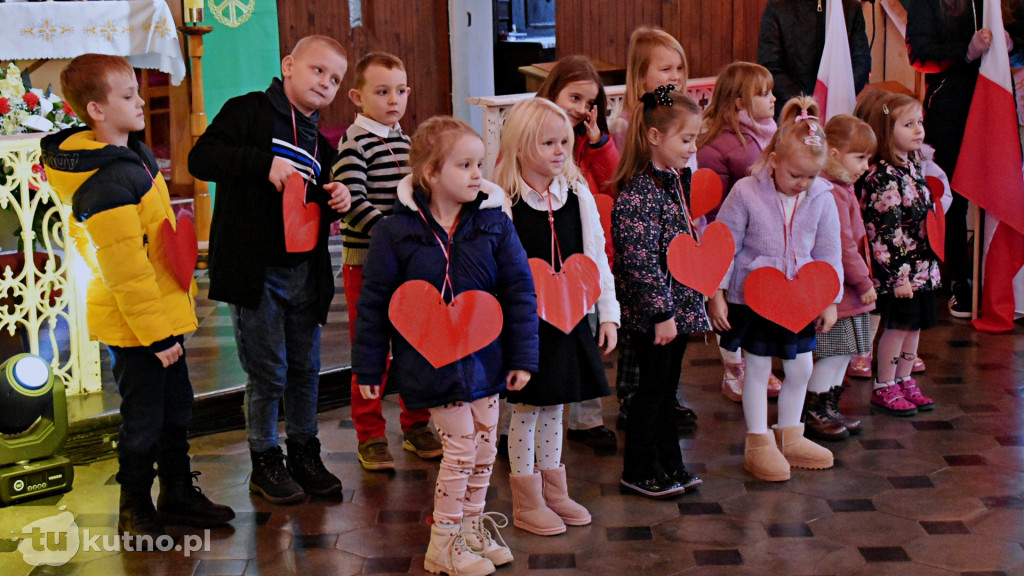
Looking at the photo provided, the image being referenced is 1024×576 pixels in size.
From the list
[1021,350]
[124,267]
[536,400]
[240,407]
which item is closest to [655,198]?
[536,400]

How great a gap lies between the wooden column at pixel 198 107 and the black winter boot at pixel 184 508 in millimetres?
3642

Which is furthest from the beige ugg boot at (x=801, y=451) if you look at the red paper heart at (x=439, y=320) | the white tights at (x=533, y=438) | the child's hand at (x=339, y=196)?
the child's hand at (x=339, y=196)

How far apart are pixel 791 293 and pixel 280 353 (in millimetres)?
1570

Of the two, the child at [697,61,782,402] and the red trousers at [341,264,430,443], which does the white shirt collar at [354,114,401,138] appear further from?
the child at [697,61,782,402]

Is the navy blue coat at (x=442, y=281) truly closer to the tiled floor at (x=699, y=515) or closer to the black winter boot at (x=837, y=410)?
the tiled floor at (x=699, y=515)

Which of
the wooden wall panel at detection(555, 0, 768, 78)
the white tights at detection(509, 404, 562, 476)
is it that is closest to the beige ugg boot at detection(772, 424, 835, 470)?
the white tights at detection(509, 404, 562, 476)

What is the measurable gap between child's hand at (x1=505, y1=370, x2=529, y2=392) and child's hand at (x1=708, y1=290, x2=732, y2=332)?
0.92 metres

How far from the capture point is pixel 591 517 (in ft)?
10.6

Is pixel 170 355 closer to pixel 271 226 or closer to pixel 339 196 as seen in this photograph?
pixel 271 226

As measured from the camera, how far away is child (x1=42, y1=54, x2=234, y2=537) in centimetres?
288

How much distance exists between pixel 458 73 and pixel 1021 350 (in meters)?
5.62

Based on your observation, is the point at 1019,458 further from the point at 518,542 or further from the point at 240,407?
the point at 240,407

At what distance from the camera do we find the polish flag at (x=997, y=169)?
5.03 metres

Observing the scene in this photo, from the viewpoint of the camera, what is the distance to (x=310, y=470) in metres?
3.42
